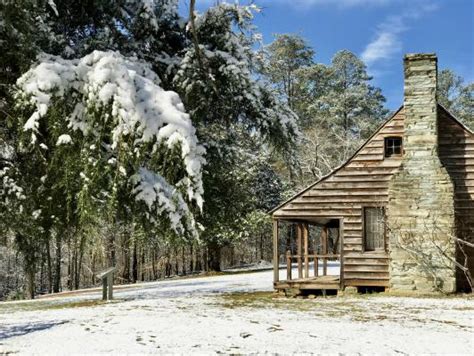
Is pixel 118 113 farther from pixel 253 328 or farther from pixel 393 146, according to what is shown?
pixel 393 146

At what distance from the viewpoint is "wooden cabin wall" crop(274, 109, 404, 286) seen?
724 inches

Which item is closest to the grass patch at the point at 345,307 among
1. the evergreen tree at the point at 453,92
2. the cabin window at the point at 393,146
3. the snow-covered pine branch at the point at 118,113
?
the cabin window at the point at 393,146

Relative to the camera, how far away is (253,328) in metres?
10.8

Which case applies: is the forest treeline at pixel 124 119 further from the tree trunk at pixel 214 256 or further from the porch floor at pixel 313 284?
the tree trunk at pixel 214 256

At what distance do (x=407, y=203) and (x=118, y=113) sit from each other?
12.5m

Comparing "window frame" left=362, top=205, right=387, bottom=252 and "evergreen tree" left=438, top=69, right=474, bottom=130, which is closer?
"window frame" left=362, top=205, right=387, bottom=252

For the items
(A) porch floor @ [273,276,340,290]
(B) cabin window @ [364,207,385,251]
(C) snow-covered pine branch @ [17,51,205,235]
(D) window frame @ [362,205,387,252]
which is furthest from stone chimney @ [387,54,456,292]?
(C) snow-covered pine branch @ [17,51,205,235]

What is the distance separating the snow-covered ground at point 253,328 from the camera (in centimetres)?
892

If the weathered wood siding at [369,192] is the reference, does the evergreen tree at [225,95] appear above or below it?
above

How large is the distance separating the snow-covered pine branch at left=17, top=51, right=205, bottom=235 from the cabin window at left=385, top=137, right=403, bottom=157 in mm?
12255

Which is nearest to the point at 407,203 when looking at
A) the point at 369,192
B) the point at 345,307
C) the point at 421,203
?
the point at 421,203

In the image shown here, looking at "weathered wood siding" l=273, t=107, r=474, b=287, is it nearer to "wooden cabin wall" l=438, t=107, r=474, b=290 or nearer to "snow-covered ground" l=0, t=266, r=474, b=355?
"wooden cabin wall" l=438, t=107, r=474, b=290

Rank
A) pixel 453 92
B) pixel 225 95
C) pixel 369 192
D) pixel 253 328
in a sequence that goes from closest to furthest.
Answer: pixel 253 328 < pixel 225 95 < pixel 369 192 < pixel 453 92

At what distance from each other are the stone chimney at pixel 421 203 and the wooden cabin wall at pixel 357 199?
0.72 m
